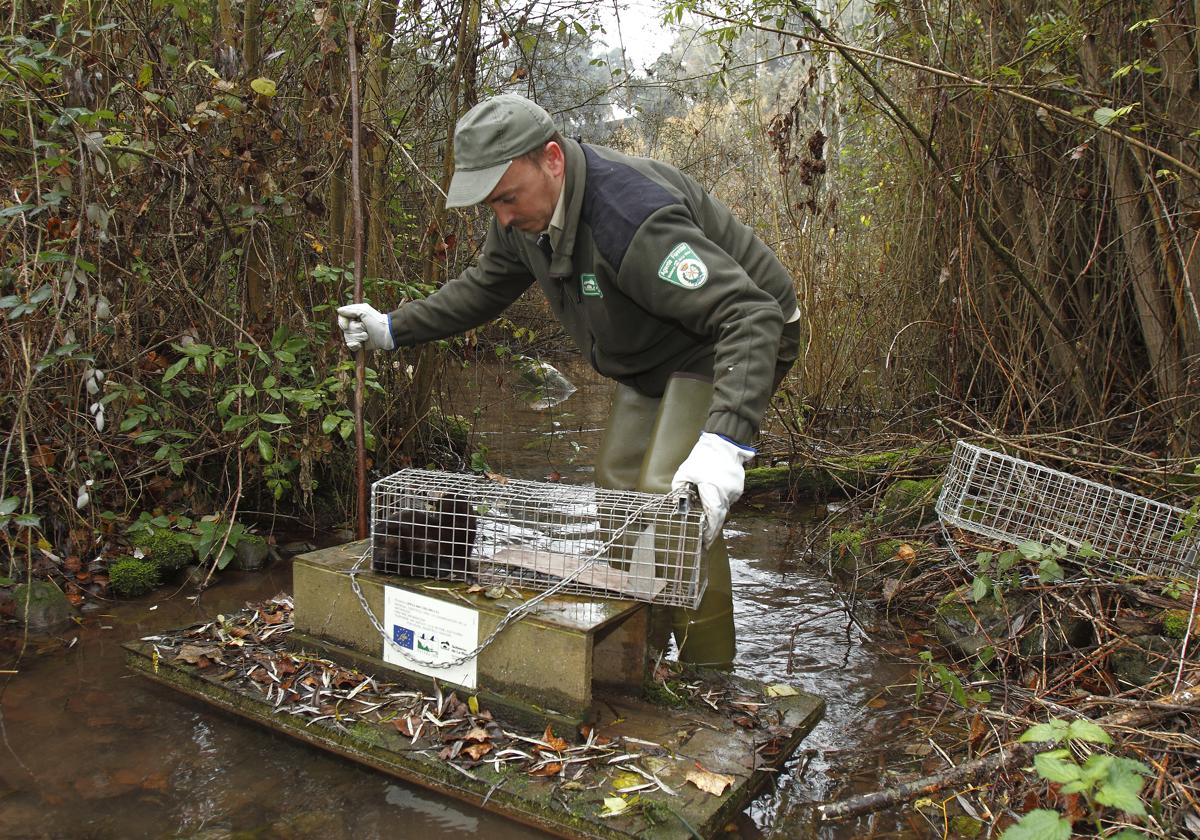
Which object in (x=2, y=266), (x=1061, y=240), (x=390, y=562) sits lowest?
(x=390, y=562)

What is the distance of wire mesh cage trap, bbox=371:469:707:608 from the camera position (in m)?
2.71

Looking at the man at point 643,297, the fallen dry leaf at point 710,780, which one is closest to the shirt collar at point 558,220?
the man at point 643,297

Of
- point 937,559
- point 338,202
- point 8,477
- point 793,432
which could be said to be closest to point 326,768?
point 8,477

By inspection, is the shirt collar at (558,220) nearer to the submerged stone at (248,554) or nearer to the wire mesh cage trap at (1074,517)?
the wire mesh cage trap at (1074,517)

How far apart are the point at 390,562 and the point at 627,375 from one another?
3.76ft

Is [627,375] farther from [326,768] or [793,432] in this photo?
[793,432]

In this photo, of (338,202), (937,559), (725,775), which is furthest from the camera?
(338,202)

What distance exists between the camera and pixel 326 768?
106 inches

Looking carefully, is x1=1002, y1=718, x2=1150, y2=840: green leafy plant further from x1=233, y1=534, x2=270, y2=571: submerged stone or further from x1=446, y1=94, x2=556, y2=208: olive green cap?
x1=233, y1=534, x2=270, y2=571: submerged stone

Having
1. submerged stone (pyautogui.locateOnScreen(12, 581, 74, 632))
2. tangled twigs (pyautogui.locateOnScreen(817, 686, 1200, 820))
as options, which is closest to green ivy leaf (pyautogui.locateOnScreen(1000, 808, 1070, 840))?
tangled twigs (pyautogui.locateOnScreen(817, 686, 1200, 820))

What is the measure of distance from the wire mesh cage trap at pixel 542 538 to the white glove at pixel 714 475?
55mm

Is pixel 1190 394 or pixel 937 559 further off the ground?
pixel 1190 394

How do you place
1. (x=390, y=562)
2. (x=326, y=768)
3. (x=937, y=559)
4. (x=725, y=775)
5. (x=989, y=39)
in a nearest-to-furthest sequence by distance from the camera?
(x=725, y=775), (x=326, y=768), (x=390, y=562), (x=937, y=559), (x=989, y=39)

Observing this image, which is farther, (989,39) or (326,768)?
(989,39)
